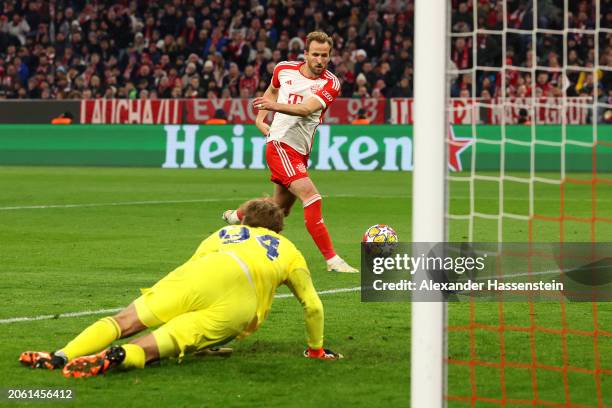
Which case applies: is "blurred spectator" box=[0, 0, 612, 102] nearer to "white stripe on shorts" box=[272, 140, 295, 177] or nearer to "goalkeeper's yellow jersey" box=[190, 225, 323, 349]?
"white stripe on shorts" box=[272, 140, 295, 177]

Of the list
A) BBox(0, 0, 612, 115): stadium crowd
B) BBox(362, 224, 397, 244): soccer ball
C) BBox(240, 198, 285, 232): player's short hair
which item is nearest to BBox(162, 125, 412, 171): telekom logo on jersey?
BBox(0, 0, 612, 115): stadium crowd

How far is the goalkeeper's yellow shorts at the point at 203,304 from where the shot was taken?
6.44m

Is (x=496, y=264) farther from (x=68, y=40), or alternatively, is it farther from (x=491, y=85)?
(x=68, y=40)

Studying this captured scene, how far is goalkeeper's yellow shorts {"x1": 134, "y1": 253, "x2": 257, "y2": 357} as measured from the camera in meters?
6.44

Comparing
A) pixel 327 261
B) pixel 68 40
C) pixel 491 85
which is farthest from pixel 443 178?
pixel 68 40

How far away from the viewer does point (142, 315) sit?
652cm

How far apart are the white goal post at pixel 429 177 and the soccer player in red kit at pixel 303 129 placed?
4.98 m

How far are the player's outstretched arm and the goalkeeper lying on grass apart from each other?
2.68 meters

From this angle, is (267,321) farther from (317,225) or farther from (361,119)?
(361,119)

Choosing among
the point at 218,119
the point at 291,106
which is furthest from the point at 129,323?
the point at 218,119

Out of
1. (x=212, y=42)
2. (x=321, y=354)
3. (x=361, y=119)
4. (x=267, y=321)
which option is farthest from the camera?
(x=212, y=42)

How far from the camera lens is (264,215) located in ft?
22.6

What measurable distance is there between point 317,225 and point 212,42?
808 inches

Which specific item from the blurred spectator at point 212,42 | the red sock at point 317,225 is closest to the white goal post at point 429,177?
the red sock at point 317,225
